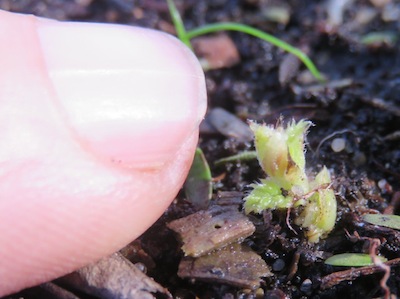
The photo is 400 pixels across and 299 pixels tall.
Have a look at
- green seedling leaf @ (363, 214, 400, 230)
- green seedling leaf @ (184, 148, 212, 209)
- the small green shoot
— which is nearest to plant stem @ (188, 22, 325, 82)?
the small green shoot

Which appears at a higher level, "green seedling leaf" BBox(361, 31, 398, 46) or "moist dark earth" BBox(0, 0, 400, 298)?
"green seedling leaf" BBox(361, 31, 398, 46)

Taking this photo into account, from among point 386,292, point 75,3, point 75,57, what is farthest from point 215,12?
point 386,292

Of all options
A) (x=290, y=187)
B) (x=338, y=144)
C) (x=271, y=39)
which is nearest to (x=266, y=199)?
(x=290, y=187)

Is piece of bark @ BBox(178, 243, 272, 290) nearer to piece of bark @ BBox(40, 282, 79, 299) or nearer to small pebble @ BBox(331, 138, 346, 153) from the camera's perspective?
piece of bark @ BBox(40, 282, 79, 299)

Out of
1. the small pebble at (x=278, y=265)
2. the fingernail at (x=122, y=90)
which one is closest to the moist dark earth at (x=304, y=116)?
the small pebble at (x=278, y=265)

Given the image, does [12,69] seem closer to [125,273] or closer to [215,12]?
[125,273]

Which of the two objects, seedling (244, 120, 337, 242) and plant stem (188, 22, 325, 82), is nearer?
seedling (244, 120, 337, 242)

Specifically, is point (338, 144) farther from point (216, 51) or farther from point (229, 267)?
point (216, 51)

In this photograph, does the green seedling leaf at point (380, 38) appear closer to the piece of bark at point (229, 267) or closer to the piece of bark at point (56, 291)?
the piece of bark at point (229, 267)
